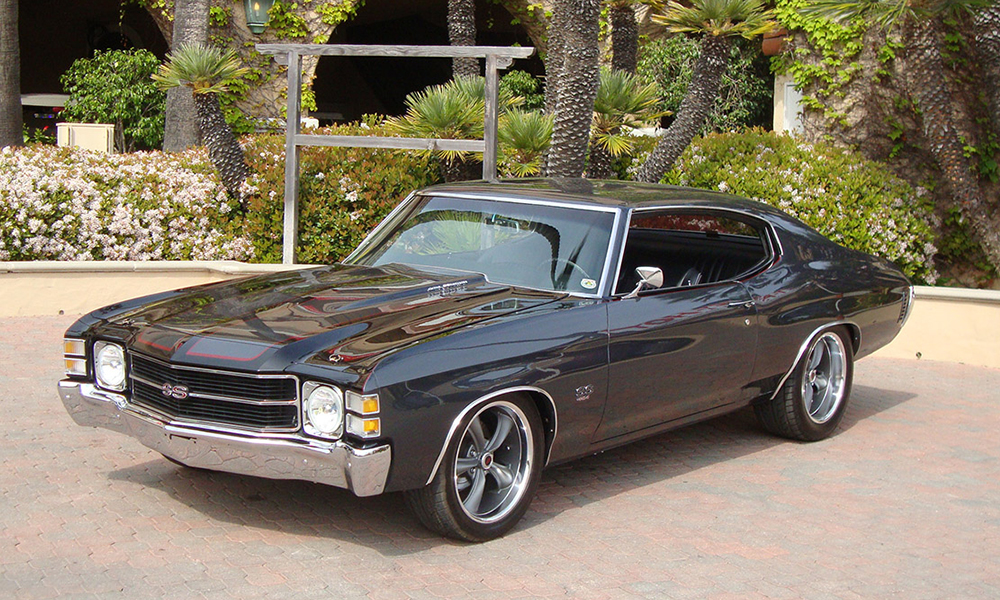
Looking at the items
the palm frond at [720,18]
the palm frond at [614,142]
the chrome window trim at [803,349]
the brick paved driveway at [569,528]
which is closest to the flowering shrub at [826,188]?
the palm frond at [614,142]

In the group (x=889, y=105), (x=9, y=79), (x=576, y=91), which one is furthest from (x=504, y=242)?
(x=9, y=79)

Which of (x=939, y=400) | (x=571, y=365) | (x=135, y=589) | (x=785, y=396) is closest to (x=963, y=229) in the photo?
(x=939, y=400)

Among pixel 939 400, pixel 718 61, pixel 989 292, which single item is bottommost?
pixel 939 400

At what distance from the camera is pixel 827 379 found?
677cm

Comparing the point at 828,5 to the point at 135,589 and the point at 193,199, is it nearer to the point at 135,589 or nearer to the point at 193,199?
the point at 193,199

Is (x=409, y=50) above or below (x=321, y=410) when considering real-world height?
above

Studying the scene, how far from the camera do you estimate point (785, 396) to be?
6418 millimetres

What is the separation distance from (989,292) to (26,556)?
7.90m

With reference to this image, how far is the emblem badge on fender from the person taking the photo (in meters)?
4.56

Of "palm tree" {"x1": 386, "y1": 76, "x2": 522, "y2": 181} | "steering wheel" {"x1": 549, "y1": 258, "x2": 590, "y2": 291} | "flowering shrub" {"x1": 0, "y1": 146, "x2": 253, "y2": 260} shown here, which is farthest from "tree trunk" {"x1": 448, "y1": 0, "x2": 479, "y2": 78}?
"steering wheel" {"x1": 549, "y1": 258, "x2": 590, "y2": 291}

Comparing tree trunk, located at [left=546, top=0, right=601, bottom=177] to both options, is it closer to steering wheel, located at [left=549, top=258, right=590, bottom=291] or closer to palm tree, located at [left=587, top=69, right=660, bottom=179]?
palm tree, located at [left=587, top=69, right=660, bottom=179]

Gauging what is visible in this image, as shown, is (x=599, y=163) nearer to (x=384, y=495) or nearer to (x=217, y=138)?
(x=217, y=138)

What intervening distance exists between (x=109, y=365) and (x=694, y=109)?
7341 millimetres

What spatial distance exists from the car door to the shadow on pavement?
49 cm
